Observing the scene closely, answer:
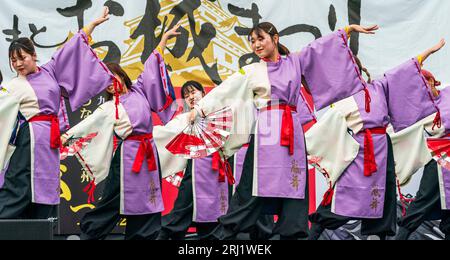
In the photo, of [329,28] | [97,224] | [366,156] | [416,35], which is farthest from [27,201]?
[416,35]

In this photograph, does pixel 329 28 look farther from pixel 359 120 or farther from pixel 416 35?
pixel 359 120

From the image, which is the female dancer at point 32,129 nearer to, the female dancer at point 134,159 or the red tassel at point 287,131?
the female dancer at point 134,159

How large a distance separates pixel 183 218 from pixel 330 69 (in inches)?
90.5

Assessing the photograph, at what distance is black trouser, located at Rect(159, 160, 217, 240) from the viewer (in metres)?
7.14

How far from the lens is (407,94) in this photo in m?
6.05

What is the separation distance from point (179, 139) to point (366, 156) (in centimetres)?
145

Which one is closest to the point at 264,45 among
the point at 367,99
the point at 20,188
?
the point at 367,99

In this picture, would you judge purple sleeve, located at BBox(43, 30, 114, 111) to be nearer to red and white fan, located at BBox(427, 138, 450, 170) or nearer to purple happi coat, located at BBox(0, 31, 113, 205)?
purple happi coat, located at BBox(0, 31, 113, 205)

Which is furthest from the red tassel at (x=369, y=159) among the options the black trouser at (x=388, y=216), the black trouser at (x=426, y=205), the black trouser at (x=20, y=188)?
the black trouser at (x=20, y=188)

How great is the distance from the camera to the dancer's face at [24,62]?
5.85 metres

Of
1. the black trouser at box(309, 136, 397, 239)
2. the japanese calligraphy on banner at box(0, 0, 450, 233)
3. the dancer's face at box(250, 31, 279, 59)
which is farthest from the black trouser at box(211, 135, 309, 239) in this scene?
the japanese calligraphy on banner at box(0, 0, 450, 233)

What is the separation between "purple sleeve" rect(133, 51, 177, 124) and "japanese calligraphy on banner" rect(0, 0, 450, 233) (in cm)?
111
